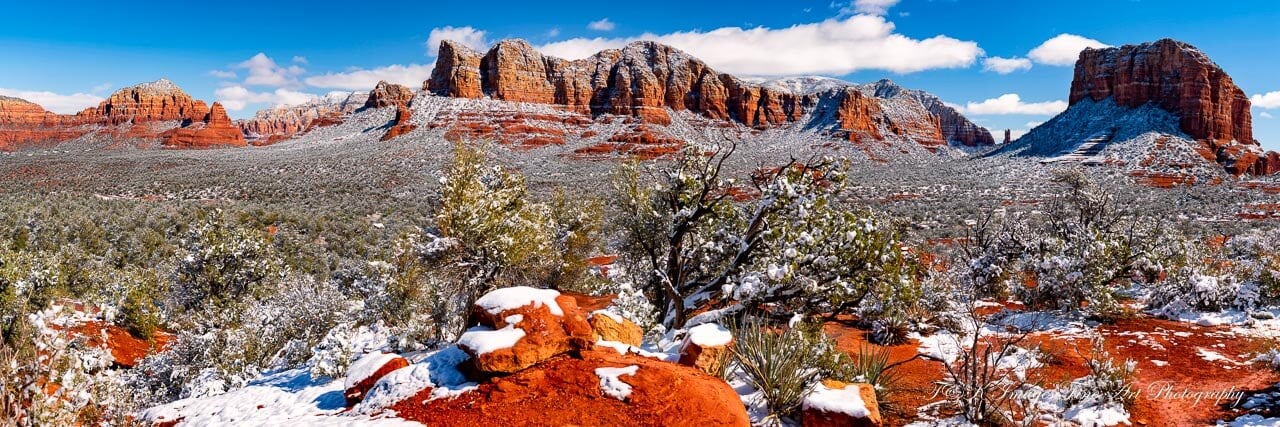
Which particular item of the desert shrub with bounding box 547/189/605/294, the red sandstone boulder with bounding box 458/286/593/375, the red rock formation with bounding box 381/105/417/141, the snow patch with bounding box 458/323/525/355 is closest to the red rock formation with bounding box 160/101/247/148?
the red rock formation with bounding box 381/105/417/141

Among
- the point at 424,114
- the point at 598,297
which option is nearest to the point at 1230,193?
the point at 598,297

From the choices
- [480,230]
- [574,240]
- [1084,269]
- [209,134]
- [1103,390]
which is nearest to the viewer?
[1103,390]

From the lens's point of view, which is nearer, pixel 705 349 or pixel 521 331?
pixel 521 331

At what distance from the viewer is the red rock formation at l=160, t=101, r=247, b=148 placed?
125 m

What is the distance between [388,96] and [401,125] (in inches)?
1349

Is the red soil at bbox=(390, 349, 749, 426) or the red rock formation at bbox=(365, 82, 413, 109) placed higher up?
the red rock formation at bbox=(365, 82, 413, 109)

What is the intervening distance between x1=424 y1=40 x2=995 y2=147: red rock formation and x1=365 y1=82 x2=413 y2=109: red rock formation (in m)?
6.71

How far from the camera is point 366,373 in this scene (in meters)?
7.86

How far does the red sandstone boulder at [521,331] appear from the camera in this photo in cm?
703

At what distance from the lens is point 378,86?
130250 millimetres

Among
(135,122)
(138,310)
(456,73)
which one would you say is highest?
(456,73)

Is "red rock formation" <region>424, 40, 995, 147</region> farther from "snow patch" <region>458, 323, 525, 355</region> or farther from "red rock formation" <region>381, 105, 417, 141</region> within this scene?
"snow patch" <region>458, 323, 525, 355</region>

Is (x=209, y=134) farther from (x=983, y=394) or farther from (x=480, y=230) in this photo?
(x=983, y=394)

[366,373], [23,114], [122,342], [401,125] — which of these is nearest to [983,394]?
[366,373]
